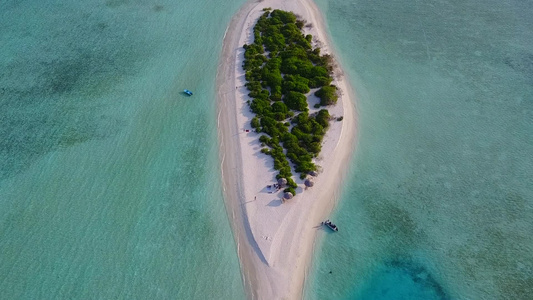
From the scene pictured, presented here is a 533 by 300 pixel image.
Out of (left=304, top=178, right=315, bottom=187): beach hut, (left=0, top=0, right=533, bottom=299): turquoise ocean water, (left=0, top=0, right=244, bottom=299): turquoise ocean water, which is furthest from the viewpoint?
(left=304, top=178, right=315, bottom=187): beach hut

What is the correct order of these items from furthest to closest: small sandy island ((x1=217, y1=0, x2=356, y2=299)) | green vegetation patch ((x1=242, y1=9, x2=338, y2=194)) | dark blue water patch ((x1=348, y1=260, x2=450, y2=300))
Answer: green vegetation patch ((x1=242, y1=9, x2=338, y2=194)) < small sandy island ((x1=217, y1=0, x2=356, y2=299)) < dark blue water patch ((x1=348, y1=260, x2=450, y2=300))

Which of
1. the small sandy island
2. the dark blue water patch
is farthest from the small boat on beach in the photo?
the dark blue water patch

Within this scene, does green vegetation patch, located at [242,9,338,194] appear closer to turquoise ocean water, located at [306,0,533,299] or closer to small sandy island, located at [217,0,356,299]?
small sandy island, located at [217,0,356,299]

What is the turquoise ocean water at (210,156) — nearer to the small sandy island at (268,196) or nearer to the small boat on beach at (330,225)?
the small boat on beach at (330,225)

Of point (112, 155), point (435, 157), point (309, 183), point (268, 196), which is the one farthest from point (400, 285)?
point (112, 155)

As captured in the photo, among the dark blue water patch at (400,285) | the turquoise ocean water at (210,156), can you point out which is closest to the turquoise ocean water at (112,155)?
the turquoise ocean water at (210,156)

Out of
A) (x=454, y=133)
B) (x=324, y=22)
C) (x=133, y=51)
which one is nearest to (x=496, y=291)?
(x=454, y=133)

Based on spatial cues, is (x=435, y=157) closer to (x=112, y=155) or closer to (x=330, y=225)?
(x=330, y=225)
